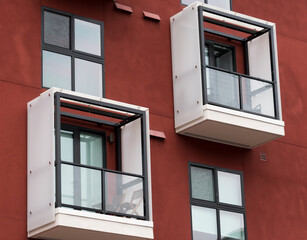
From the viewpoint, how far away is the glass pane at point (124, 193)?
22.8 m

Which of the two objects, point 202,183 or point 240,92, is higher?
point 240,92

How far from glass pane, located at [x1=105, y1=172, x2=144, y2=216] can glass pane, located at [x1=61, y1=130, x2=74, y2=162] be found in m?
1.18

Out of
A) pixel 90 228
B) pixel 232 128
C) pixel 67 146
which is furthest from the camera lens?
pixel 232 128

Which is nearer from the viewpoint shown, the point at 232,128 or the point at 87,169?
the point at 87,169

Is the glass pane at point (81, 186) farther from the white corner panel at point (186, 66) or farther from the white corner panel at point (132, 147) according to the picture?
the white corner panel at point (186, 66)

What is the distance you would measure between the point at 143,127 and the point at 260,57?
486cm

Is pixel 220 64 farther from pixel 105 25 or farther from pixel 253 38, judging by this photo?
pixel 105 25

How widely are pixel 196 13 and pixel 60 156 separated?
5725mm

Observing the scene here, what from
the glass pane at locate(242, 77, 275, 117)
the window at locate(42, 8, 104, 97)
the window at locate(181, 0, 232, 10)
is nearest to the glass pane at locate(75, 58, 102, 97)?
the window at locate(42, 8, 104, 97)

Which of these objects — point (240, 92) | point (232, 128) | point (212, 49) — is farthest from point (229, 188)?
point (212, 49)

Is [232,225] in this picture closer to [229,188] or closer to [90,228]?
[229,188]

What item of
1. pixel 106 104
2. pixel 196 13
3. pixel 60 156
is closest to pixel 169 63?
pixel 196 13

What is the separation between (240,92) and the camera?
25641 mm

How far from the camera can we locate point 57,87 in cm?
2400
